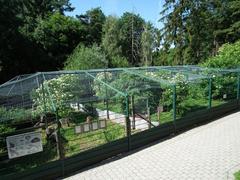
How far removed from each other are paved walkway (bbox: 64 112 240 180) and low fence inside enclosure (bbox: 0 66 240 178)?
2.01 ft

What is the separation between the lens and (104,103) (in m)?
11.6

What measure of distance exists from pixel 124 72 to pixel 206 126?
13.3 ft

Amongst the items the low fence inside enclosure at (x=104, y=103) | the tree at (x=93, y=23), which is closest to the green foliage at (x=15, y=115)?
the low fence inside enclosure at (x=104, y=103)

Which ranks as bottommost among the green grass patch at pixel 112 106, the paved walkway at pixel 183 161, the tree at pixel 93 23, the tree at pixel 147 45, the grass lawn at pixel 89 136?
the paved walkway at pixel 183 161

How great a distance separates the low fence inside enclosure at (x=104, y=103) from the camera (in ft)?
27.0

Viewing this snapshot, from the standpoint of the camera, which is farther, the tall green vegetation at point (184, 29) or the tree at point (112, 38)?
the tree at point (112, 38)

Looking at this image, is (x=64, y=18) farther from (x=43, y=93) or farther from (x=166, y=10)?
(x=43, y=93)

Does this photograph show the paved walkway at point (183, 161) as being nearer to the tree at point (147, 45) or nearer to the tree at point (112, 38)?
the tree at point (112, 38)

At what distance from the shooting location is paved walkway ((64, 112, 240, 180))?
670 cm

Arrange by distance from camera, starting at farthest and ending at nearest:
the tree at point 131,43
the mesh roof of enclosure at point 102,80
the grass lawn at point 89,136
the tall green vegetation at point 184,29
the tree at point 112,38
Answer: the tree at point 131,43 < the tree at point 112,38 < the tall green vegetation at point 184,29 < the mesh roof of enclosure at point 102,80 < the grass lawn at point 89,136

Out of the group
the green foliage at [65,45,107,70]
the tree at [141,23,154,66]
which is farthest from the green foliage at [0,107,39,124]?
the tree at [141,23,154,66]

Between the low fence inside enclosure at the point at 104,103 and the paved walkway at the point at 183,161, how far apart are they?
61cm

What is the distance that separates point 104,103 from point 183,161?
5015 millimetres

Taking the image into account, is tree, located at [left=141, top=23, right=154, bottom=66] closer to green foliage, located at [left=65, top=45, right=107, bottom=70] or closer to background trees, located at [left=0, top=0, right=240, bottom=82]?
background trees, located at [left=0, top=0, right=240, bottom=82]
